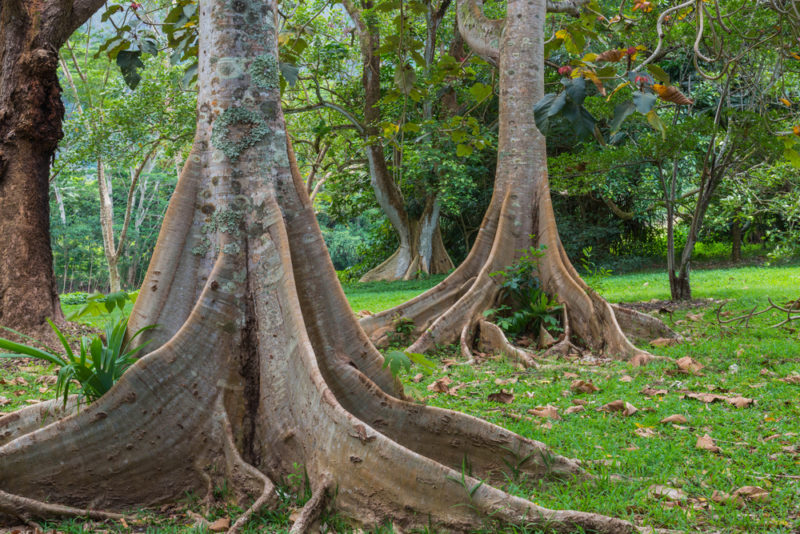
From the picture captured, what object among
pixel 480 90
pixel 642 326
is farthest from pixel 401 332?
pixel 480 90

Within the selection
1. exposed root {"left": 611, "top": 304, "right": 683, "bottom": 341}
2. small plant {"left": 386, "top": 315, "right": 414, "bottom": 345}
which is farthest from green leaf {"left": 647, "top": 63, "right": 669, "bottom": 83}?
small plant {"left": 386, "top": 315, "right": 414, "bottom": 345}

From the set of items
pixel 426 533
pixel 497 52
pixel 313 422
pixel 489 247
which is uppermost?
pixel 497 52

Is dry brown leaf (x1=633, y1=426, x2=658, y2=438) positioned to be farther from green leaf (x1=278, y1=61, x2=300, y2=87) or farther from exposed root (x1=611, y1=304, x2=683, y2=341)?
green leaf (x1=278, y1=61, x2=300, y2=87)

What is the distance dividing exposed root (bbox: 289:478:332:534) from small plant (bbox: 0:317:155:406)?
1247 mm

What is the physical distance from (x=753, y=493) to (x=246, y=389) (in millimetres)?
2518

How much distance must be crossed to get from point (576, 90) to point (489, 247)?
5.02 meters

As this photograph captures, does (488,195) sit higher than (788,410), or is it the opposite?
(488,195)

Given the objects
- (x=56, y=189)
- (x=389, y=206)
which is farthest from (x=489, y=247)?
(x=56, y=189)

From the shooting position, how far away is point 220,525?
118 inches

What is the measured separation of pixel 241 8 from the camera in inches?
148

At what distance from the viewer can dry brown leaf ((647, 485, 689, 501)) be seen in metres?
3.03

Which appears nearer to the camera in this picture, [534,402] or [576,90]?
[576,90]

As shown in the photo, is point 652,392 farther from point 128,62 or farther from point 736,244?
point 736,244

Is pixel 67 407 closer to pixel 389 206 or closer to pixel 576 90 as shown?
pixel 576 90
